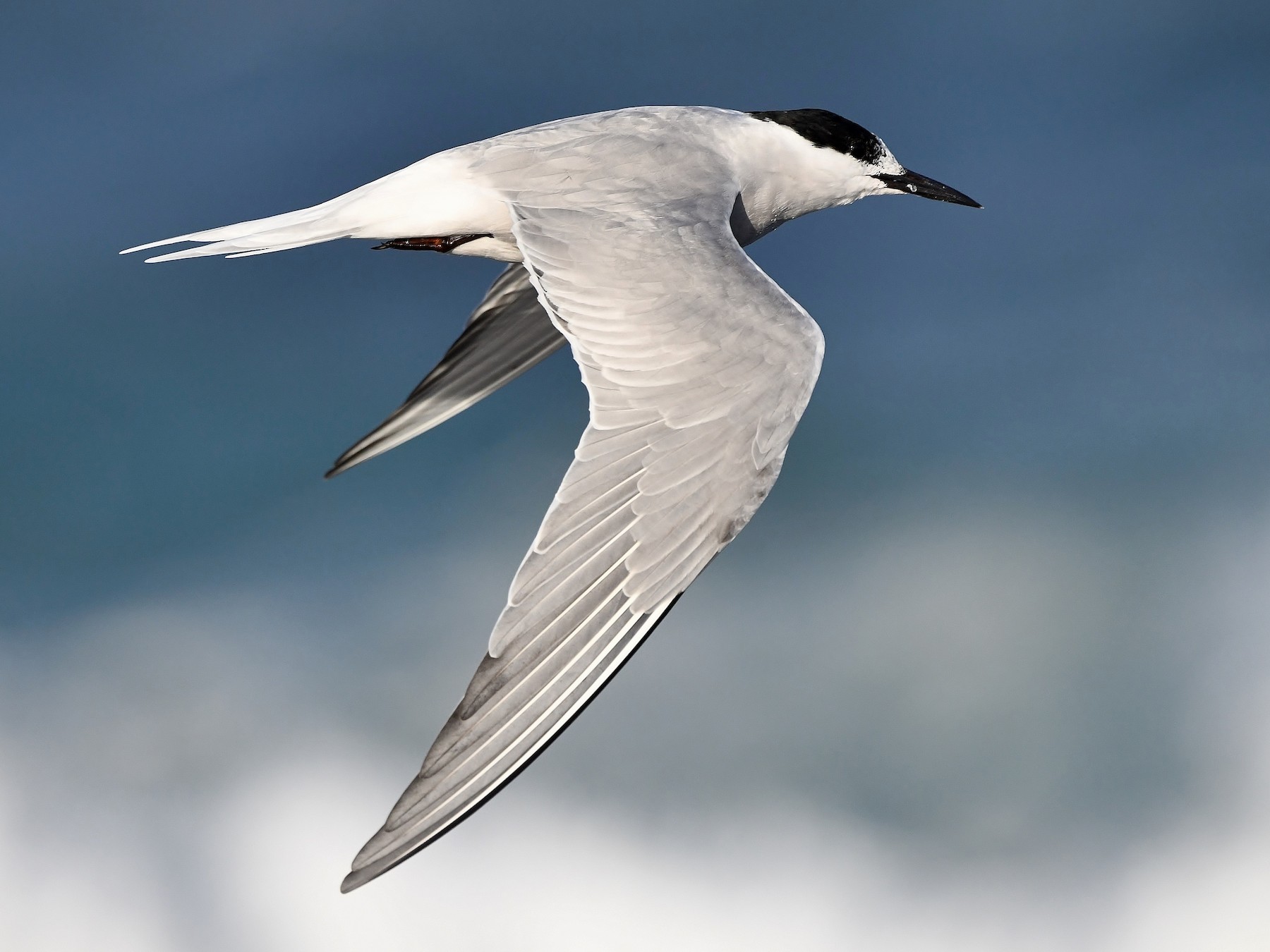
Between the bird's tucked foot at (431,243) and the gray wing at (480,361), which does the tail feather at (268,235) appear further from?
the gray wing at (480,361)

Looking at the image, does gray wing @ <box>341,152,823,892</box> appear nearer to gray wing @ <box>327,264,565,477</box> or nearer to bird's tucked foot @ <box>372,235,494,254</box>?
bird's tucked foot @ <box>372,235,494,254</box>

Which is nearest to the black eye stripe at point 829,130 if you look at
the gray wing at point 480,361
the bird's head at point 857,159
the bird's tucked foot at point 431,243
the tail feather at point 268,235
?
the bird's head at point 857,159

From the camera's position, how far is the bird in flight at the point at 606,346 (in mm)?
2355

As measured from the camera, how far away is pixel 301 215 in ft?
11.6

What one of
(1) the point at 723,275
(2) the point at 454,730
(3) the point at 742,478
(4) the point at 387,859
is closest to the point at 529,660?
(2) the point at 454,730

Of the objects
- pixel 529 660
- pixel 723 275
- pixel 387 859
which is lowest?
pixel 387 859

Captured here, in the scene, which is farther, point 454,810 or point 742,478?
point 742,478

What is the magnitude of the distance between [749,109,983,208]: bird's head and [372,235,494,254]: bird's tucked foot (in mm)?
1158

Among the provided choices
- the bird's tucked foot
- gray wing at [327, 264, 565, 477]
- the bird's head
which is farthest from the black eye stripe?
the bird's tucked foot

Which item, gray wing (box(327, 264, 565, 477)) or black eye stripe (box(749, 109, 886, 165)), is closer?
gray wing (box(327, 264, 565, 477))

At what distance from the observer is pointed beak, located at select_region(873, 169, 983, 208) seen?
4332 mm

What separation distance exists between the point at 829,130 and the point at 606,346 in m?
1.72

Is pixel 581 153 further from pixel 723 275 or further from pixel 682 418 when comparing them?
pixel 682 418

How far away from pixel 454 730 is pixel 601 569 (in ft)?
1.38
